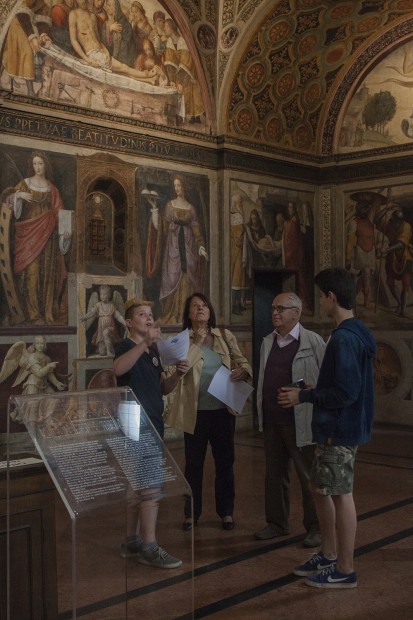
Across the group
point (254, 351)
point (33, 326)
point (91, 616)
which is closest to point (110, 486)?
point (91, 616)

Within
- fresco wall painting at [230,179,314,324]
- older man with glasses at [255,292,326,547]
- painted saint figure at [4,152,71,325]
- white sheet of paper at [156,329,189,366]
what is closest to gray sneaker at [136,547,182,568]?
white sheet of paper at [156,329,189,366]

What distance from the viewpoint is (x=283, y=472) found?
6664mm

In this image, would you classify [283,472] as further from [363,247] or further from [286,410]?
[363,247]

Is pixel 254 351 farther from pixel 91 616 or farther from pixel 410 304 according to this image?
pixel 91 616

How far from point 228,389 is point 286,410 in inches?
28.0

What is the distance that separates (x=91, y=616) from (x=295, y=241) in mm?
12045

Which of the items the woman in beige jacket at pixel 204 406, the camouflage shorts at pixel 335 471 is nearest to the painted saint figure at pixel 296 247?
the woman in beige jacket at pixel 204 406

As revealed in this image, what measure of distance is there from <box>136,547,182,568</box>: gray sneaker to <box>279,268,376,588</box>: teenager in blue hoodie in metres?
1.62

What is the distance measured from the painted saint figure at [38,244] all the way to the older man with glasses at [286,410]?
17.0 feet

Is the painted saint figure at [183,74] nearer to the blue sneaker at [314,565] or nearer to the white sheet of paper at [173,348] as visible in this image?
the white sheet of paper at [173,348]

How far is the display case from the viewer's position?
3480mm

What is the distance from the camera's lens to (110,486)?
3623 millimetres

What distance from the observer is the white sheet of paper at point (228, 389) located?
6898mm

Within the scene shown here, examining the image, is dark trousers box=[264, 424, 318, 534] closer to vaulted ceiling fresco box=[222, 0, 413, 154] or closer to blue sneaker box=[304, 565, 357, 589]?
blue sneaker box=[304, 565, 357, 589]
